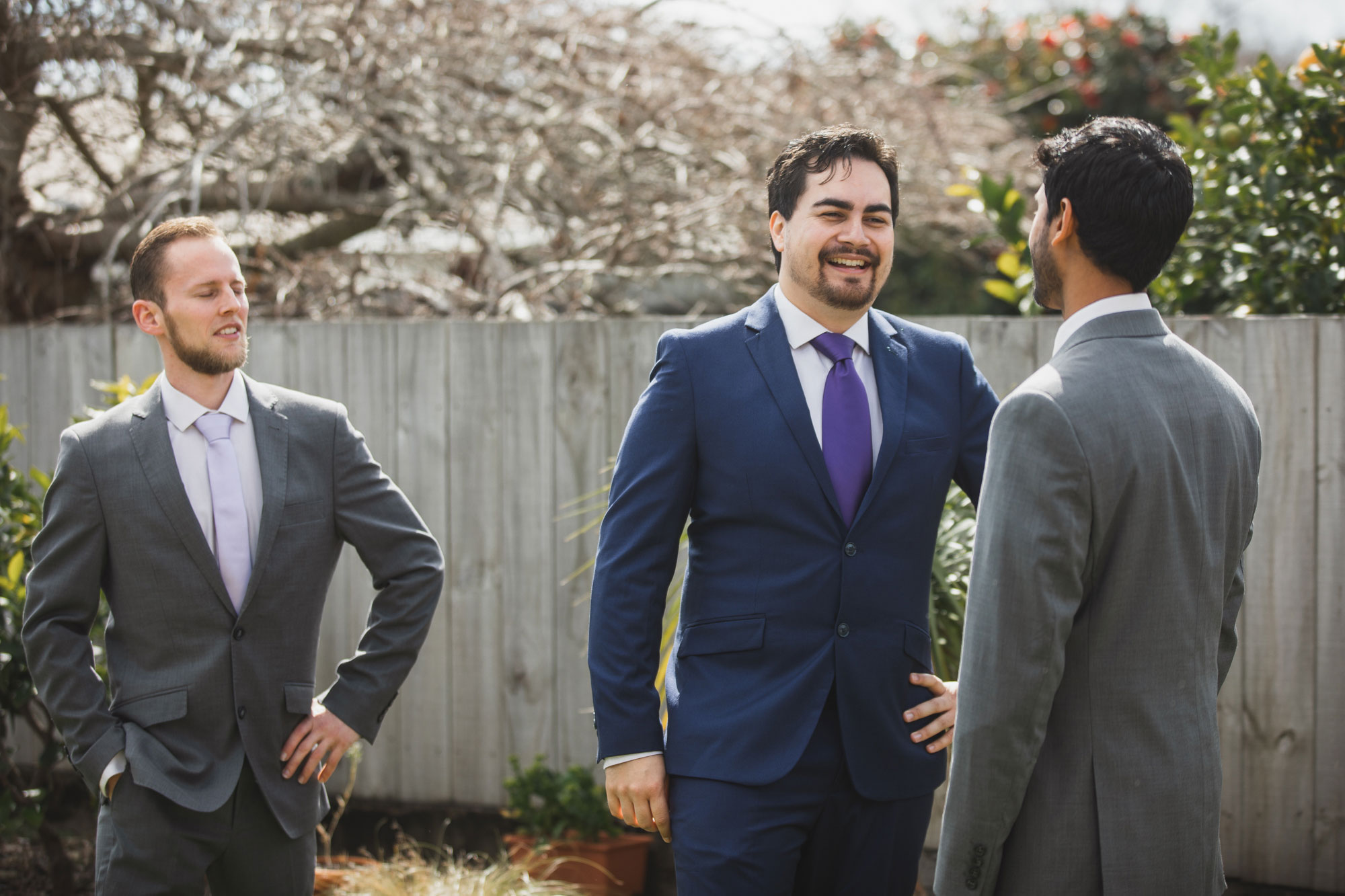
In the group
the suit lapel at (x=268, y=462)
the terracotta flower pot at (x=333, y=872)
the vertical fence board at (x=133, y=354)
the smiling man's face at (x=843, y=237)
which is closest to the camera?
the smiling man's face at (x=843, y=237)

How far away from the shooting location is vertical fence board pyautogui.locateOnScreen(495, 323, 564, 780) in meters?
4.04

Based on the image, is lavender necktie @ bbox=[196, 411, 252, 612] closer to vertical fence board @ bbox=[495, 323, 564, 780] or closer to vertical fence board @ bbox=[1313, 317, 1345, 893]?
vertical fence board @ bbox=[495, 323, 564, 780]

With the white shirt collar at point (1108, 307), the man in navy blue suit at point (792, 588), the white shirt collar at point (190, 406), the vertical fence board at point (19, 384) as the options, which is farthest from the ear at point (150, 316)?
the vertical fence board at point (19, 384)

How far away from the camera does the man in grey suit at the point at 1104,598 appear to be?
1.71 m

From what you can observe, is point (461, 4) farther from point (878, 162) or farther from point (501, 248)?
point (878, 162)

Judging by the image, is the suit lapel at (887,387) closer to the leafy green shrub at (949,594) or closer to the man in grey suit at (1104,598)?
the man in grey suit at (1104,598)

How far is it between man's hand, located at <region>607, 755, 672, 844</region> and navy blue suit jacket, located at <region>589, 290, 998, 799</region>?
0.04m

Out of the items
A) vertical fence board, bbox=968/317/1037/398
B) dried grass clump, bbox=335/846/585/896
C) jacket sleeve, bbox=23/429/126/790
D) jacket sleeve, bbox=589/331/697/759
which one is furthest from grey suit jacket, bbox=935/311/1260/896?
dried grass clump, bbox=335/846/585/896

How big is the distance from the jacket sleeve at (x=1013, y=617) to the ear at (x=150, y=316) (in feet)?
5.77

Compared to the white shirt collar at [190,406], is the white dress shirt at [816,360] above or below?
above

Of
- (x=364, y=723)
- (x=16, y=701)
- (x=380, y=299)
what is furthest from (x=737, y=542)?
(x=380, y=299)

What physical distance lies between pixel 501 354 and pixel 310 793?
6.20 feet

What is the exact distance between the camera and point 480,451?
4.09 metres

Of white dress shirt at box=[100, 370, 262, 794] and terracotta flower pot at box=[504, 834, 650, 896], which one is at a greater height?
white dress shirt at box=[100, 370, 262, 794]
